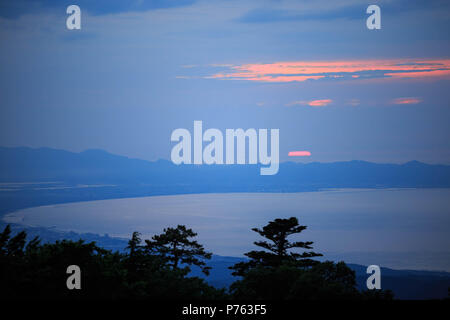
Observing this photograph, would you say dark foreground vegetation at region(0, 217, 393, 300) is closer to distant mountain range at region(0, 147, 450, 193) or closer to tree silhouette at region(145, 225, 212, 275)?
tree silhouette at region(145, 225, 212, 275)

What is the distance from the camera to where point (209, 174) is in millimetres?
185250

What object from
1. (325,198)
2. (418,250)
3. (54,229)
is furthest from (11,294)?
(325,198)

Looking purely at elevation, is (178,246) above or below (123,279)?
above

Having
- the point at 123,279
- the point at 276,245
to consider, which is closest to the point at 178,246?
the point at 276,245

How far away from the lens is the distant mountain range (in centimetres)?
16898

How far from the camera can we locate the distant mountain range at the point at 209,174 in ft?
554

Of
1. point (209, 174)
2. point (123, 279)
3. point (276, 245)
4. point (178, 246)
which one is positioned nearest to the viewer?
point (123, 279)

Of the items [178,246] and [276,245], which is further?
[276,245]

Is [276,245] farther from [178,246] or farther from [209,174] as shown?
[209,174]

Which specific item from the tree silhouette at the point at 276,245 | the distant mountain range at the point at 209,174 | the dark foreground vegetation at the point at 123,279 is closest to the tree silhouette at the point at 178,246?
the tree silhouette at the point at 276,245

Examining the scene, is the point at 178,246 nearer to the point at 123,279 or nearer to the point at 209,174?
the point at 123,279

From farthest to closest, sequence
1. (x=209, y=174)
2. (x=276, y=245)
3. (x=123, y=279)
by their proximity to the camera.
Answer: (x=209, y=174), (x=276, y=245), (x=123, y=279)

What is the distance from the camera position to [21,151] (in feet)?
588
